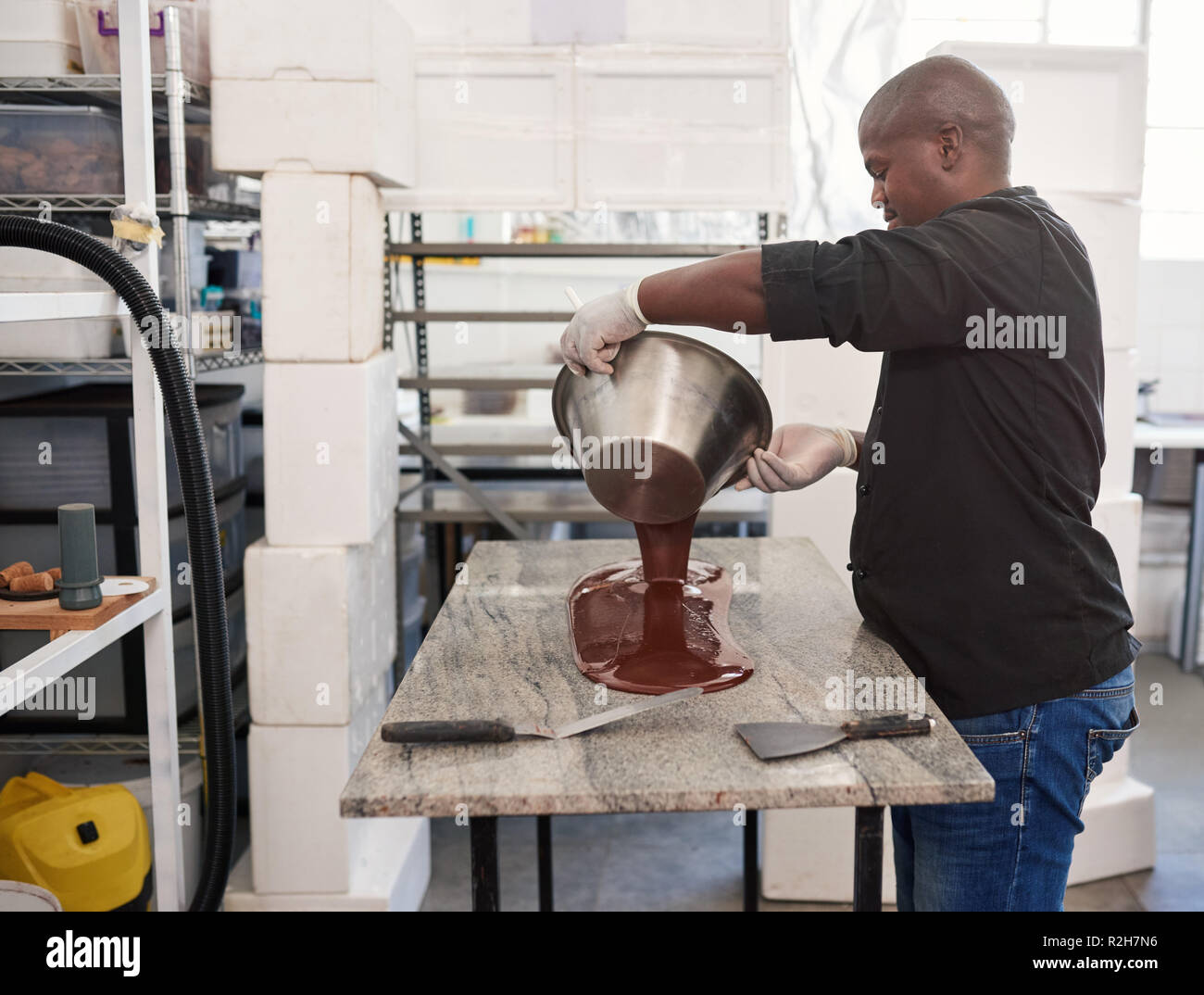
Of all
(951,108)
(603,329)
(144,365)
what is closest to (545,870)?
(603,329)

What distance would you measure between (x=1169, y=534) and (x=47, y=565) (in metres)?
4.34

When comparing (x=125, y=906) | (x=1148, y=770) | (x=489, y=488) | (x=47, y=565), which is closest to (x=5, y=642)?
(x=47, y=565)

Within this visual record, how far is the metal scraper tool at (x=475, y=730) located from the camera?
125 cm

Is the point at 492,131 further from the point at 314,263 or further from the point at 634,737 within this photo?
the point at 634,737

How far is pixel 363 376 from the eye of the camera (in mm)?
2471

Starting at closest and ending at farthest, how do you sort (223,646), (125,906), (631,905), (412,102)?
(223,646), (125,906), (412,102), (631,905)

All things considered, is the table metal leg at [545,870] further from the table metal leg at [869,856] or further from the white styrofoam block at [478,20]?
the white styrofoam block at [478,20]

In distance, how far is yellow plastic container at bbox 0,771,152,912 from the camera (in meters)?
2.20

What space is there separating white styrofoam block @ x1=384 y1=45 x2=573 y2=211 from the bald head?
1331mm

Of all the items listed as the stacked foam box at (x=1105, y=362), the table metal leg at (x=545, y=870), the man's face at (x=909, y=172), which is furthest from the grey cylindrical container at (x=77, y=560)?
the stacked foam box at (x=1105, y=362)

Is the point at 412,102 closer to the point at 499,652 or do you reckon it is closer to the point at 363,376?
the point at 363,376

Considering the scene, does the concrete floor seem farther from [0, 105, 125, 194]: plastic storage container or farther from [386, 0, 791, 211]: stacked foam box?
[0, 105, 125, 194]: plastic storage container

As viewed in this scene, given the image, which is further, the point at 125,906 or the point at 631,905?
the point at 631,905

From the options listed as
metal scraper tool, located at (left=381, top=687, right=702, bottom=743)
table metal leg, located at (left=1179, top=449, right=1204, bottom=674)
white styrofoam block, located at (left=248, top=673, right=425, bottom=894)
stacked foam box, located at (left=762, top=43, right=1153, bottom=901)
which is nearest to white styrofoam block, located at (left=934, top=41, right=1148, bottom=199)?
stacked foam box, located at (left=762, top=43, right=1153, bottom=901)
